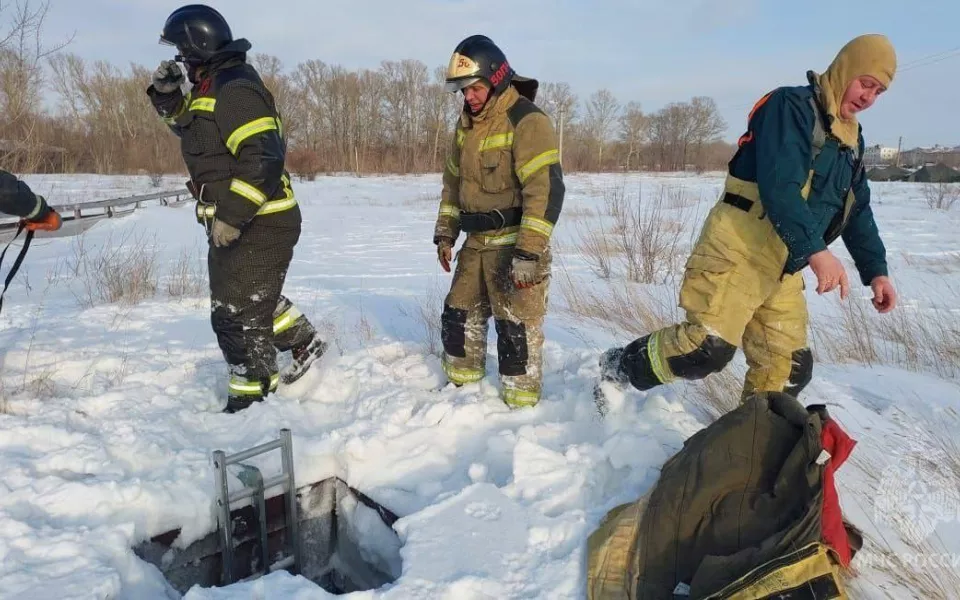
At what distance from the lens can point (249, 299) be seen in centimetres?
311

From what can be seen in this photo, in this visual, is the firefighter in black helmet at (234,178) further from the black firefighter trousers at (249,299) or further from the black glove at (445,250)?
the black glove at (445,250)

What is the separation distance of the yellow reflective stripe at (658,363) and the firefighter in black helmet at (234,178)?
6.28 feet

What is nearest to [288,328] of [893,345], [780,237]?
[780,237]

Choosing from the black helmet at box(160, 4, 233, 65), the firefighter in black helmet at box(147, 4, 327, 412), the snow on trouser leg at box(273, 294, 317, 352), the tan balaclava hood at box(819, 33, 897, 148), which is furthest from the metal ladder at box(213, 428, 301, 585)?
the tan balaclava hood at box(819, 33, 897, 148)

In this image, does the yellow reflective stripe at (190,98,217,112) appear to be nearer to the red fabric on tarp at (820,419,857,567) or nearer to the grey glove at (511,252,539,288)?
the grey glove at (511,252,539,288)

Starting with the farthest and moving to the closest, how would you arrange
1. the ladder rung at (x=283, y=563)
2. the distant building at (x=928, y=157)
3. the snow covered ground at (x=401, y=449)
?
the distant building at (x=928, y=157) < the ladder rung at (x=283, y=563) < the snow covered ground at (x=401, y=449)

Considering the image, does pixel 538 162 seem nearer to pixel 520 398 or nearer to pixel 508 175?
pixel 508 175

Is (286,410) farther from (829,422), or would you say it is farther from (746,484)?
(829,422)

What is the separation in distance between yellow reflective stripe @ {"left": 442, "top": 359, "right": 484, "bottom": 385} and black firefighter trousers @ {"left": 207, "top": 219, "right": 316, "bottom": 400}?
3.20ft

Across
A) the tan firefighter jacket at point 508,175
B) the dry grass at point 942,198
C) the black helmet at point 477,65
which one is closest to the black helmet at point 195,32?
the black helmet at point 477,65

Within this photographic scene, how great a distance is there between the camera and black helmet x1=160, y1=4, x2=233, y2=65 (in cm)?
287

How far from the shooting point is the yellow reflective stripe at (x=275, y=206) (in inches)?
122

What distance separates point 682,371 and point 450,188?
1.63m

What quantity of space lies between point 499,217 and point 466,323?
65 cm
